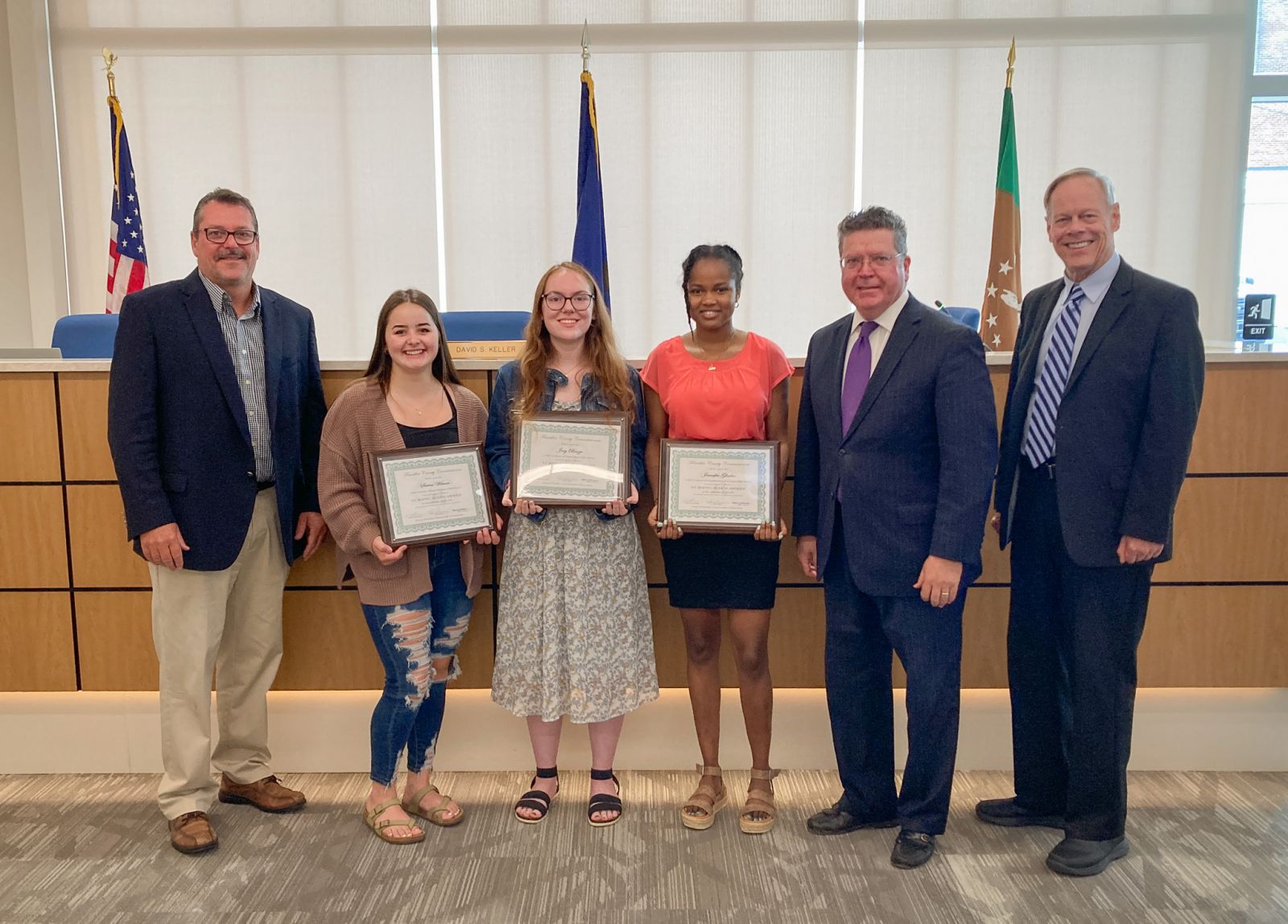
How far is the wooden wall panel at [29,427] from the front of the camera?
2633 millimetres

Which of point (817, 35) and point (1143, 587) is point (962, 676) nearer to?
point (1143, 587)

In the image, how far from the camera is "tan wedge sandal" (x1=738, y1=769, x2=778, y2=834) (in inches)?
95.7

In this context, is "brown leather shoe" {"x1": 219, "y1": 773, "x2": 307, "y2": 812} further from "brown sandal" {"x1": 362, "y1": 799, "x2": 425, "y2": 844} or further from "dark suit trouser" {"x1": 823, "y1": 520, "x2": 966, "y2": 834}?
"dark suit trouser" {"x1": 823, "y1": 520, "x2": 966, "y2": 834}

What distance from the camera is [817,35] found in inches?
223

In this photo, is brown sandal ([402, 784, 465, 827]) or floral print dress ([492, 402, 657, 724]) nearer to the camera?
floral print dress ([492, 402, 657, 724])

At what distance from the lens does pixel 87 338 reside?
3375 mm

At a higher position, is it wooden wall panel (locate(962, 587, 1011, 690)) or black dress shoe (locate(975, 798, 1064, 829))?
wooden wall panel (locate(962, 587, 1011, 690))

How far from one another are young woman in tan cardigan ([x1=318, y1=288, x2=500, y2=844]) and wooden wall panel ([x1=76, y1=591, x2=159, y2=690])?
0.87m

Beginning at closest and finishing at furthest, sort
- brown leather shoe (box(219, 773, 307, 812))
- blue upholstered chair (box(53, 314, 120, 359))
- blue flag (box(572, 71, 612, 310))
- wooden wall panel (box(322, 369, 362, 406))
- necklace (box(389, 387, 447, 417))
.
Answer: necklace (box(389, 387, 447, 417))
brown leather shoe (box(219, 773, 307, 812))
wooden wall panel (box(322, 369, 362, 406))
blue upholstered chair (box(53, 314, 120, 359))
blue flag (box(572, 71, 612, 310))

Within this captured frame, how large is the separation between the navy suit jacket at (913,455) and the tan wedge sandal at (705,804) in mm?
823

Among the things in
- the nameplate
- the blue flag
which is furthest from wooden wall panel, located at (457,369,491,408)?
the blue flag

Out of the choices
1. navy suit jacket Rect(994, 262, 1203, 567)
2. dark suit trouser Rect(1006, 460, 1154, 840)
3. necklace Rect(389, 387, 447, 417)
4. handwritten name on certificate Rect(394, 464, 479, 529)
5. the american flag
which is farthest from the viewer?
the american flag

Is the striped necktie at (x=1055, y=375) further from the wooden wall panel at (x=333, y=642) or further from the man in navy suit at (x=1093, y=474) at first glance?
the wooden wall panel at (x=333, y=642)

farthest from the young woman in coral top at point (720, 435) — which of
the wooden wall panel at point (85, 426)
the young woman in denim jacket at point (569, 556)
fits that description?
the wooden wall panel at point (85, 426)
